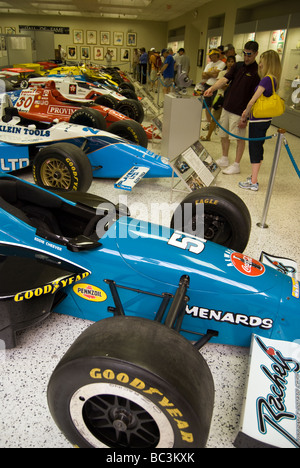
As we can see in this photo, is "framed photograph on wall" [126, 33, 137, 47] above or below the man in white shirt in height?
above

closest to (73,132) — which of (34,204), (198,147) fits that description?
(198,147)

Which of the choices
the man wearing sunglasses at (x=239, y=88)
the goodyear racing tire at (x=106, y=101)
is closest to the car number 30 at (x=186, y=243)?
the man wearing sunglasses at (x=239, y=88)

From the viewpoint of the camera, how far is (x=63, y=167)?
397 centimetres

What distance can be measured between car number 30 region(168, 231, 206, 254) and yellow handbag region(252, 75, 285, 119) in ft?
9.07

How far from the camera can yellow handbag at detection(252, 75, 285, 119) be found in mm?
4160

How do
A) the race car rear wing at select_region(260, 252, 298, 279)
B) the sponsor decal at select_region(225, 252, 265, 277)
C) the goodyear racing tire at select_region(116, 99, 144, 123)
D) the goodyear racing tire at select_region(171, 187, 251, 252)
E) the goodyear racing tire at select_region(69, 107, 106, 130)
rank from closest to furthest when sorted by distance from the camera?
the sponsor decal at select_region(225, 252, 265, 277) → the race car rear wing at select_region(260, 252, 298, 279) → the goodyear racing tire at select_region(171, 187, 251, 252) → the goodyear racing tire at select_region(69, 107, 106, 130) → the goodyear racing tire at select_region(116, 99, 144, 123)

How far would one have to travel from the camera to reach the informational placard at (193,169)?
13.2 feet

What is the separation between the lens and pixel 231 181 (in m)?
5.20

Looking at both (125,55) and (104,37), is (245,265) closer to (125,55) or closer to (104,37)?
(125,55)

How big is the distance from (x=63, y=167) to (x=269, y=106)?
→ 98.3 inches

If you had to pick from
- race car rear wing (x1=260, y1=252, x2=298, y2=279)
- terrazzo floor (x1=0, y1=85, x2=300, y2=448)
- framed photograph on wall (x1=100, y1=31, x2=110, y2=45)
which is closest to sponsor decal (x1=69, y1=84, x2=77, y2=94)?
terrazzo floor (x1=0, y1=85, x2=300, y2=448)

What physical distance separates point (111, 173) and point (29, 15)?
26628mm

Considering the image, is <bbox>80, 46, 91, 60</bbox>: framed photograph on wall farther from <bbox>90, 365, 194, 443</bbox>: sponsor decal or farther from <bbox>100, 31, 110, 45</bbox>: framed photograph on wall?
<bbox>90, 365, 194, 443</bbox>: sponsor decal

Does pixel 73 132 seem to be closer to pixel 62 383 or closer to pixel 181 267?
pixel 181 267
